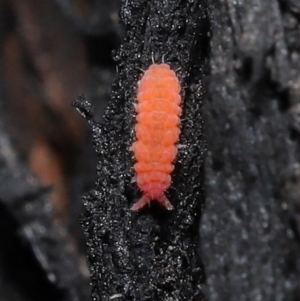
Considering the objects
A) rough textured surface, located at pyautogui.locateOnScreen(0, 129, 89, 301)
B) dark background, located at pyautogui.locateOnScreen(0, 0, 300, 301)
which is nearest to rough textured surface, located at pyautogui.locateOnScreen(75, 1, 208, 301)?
dark background, located at pyautogui.locateOnScreen(0, 0, 300, 301)

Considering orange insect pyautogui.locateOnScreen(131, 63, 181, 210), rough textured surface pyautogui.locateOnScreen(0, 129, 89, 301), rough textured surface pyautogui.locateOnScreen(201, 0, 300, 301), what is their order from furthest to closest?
rough textured surface pyautogui.locateOnScreen(0, 129, 89, 301) < orange insect pyautogui.locateOnScreen(131, 63, 181, 210) < rough textured surface pyautogui.locateOnScreen(201, 0, 300, 301)

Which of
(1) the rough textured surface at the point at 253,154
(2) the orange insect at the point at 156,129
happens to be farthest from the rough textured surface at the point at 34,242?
(1) the rough textured surface at the point at 253,154

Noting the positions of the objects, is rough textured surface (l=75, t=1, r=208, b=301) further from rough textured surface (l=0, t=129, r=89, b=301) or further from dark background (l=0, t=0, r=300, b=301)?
rough textured surface (l=0, t=129, r=89, b=301)

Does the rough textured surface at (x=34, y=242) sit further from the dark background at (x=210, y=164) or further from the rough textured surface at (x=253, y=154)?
the rough textured surface at (x=253, y=154)

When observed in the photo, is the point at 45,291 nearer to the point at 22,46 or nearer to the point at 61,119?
the point at 61,119

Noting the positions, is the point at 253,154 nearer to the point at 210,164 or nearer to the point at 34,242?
the point at 210,164

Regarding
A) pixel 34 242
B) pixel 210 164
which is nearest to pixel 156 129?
pixel 210 164
